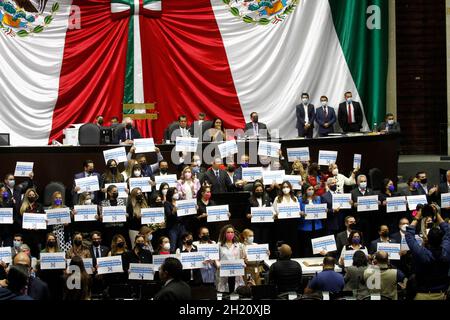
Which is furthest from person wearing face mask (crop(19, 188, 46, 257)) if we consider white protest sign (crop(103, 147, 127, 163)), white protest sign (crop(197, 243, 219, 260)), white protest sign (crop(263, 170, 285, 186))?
white protest sign (crop(263, 170, 285, 186))

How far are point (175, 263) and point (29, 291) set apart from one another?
10.2 ft

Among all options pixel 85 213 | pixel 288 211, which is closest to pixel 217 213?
pixel 288 211

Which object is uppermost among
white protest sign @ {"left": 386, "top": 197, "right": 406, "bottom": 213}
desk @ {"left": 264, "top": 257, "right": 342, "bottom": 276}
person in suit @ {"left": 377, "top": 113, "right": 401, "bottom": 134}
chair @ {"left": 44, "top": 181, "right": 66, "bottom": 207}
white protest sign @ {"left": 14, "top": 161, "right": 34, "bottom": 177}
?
person in suit @ {"left": 377, "top": 113, "right": 401, "bottom": 134}

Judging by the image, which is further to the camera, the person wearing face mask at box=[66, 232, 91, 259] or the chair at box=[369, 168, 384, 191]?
the chair at box=[369, 168, 384, 191]

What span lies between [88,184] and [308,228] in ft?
13.2

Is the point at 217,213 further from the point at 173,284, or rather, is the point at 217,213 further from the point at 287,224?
the point at 173,284

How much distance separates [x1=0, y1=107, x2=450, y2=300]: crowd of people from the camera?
13.6 metres

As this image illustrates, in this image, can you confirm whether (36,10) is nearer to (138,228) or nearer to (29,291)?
(138,228)

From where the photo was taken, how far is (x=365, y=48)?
2511 centimetres

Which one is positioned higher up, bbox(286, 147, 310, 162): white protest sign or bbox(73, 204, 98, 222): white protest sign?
bbox(286, 147, 310, 162): white protest sign

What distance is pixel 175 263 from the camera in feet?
34.2

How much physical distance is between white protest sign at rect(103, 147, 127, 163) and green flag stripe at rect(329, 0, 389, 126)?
Answer: 8.12 metres

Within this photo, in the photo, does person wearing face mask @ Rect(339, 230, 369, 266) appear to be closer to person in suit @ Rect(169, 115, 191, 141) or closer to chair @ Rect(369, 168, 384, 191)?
chair @ Rect(369, 168, 384, 191)

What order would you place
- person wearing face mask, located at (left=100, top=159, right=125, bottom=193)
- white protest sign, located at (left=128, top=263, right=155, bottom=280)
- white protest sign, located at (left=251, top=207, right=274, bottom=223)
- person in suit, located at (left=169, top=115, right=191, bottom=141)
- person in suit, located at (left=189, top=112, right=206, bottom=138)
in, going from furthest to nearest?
person in suit, located at (left=189, top=112, right=206, bottom=138), person in suit, located at (left=169, top=115, right=191, bottom=141), person wearing face mask, located at (left=100, top=159, right=125, bottom=193), white protest sign, located at (left=251, top=207, right=274, bottom=223), white protest sign, located at (left=128, top=263, right=155, bottom=280)
